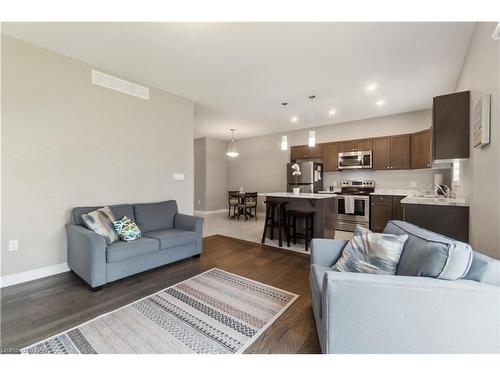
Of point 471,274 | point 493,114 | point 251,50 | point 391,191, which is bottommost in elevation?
point 471,274

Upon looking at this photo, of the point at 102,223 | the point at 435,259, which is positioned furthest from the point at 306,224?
the point at 102,223

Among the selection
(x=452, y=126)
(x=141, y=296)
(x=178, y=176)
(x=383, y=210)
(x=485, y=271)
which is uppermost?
(x=452, y=126)

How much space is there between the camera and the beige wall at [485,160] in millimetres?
1615

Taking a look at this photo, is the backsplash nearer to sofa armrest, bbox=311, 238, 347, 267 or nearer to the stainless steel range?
the stainless steel range

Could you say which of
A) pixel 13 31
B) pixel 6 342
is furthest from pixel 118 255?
pixel 13 31

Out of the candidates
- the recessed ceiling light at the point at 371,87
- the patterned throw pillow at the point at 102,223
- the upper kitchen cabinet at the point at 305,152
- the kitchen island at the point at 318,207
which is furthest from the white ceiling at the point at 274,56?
the patterned throw pillow at the point at 102,223

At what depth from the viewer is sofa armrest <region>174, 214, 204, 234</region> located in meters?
3.22

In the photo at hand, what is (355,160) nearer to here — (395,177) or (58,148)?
(395,177)

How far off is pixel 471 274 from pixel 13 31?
4.37 metres

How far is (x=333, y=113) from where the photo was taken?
5020 millimetres

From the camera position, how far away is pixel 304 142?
6.53 metres

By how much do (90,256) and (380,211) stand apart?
16.8 ft
